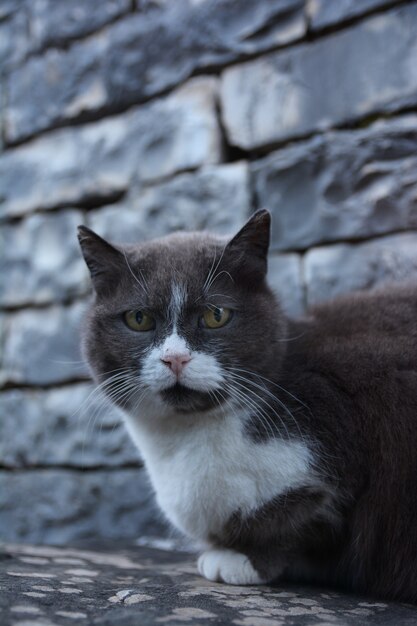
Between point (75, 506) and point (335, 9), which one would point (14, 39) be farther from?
point (75, 506)

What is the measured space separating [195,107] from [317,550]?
146 centimetres

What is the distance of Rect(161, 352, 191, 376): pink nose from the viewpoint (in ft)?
4.35

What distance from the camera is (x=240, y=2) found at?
6.93 ft

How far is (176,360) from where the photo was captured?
1.33 metres

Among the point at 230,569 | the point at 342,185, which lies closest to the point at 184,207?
the point at 342,185

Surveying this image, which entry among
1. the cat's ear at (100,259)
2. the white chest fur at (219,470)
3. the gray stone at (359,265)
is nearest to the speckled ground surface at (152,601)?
the white chest fur at (219,470)

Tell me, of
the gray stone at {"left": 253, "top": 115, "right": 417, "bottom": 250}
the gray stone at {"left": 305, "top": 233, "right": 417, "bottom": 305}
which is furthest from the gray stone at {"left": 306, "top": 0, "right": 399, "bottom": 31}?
the gray stone at {"left": 305, "top": 233, "right": 417, "bottom": 305}

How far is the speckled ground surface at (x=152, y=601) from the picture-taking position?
106 cm

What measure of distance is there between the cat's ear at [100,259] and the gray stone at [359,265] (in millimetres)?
708

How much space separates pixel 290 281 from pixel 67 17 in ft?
4.52

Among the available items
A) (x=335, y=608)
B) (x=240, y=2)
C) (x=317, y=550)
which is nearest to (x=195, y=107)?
(x=240, y=2)

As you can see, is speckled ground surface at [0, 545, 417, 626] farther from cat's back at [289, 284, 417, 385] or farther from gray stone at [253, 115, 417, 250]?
gray stone at [253, 115, 417, 250]

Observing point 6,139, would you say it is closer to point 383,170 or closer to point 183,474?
point 383,170

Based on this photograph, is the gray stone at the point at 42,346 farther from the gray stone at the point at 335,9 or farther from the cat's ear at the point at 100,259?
the gray stone at the point at 335,9
